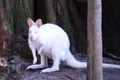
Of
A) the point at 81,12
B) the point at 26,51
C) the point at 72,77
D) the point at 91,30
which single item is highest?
the point at 81,12

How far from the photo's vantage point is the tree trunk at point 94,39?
309 centimetres

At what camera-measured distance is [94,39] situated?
122 inches

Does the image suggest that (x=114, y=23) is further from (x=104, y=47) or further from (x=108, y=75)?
(x=108, y=75)

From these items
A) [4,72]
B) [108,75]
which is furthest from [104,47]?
[4,72]

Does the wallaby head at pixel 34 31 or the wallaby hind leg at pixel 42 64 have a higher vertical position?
the wallaby head at pixel 34 31

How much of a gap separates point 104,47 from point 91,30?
2.25 m

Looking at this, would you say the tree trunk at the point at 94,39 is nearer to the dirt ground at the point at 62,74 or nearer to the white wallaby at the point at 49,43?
the dirt ground at the point at 62,74

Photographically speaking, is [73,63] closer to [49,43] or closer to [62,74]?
[62,74]

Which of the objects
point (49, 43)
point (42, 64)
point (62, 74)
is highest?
point (49, 43)


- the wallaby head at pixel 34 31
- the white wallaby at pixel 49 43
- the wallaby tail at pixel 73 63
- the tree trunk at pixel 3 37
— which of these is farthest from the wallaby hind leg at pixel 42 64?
the tree trunk at pixel 3 37

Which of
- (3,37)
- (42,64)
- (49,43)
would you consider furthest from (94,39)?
(3,37)

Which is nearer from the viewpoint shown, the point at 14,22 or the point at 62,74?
the point at 62,74

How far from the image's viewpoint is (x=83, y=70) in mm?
4312

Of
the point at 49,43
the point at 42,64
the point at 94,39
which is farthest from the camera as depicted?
the point at 42,64
